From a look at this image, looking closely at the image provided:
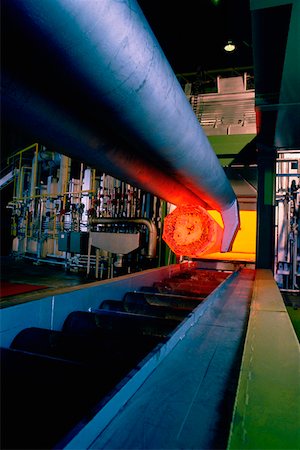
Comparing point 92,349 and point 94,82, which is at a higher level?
point 94,82

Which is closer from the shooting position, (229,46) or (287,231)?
(287,231)

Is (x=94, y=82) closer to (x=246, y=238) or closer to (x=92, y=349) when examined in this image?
(x=92, y=349)

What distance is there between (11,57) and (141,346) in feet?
3.71

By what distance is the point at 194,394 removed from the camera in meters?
0.82

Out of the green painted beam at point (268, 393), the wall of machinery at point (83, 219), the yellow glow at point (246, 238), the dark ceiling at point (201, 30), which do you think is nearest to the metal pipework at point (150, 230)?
the wall of machinery at point (83, 219)

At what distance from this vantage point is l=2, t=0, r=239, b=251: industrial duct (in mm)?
643

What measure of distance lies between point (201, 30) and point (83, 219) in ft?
18.3

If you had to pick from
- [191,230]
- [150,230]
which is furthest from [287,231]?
[191,230]

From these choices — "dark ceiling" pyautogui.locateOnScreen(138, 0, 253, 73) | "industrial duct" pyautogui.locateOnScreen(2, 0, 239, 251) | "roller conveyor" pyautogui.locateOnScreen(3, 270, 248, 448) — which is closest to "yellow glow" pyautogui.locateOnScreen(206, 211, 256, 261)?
"roller conveyor" pyautogui.locateOnScreen(3, 270, 248, 448)

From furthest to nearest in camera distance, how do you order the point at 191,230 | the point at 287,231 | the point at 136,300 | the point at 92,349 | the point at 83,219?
the point at 83,219
the point at 287,231
the point at 191,230
the point at 136,300
the point at 92,349

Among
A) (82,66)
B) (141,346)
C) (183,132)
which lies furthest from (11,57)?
(141,346)

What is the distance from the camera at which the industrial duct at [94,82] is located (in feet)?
2.11

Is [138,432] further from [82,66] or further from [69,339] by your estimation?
[82,66]

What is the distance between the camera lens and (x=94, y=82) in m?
0.81
